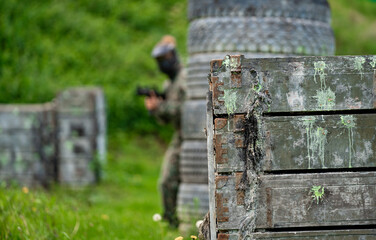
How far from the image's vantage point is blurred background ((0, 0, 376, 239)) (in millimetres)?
11789

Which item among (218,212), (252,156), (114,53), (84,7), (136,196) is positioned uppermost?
(84,7)

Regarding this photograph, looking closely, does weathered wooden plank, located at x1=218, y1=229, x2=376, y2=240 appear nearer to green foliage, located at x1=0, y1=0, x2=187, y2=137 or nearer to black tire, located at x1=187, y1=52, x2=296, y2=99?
black tire, located at x1=187, y1=52, x2=296, y2=99

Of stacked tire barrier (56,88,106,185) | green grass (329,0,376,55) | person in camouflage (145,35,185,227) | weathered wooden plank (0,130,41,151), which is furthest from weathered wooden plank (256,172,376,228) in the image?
green grass (329,0,376,55)

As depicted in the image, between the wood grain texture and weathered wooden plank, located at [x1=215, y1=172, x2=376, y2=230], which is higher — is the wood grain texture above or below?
above

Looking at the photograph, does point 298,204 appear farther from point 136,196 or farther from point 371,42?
point 371,42

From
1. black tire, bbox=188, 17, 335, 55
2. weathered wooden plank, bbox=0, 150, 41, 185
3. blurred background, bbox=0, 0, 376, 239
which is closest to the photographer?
black tire, bbox=188, 17, 335, 55

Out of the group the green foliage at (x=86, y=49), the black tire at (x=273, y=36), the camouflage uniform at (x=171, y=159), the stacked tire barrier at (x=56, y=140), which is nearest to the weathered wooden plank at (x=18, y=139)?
the stacked tire barrier at (x=56, y=140)

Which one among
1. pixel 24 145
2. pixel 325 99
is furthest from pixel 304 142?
pixel 24 145

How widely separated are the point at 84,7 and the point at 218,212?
13.1 metres

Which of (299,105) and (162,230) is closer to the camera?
(299,105)

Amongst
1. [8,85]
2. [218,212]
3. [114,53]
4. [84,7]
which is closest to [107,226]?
[218,212]

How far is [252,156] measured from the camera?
310 cm

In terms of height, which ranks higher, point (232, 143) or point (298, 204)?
point (232, 143)

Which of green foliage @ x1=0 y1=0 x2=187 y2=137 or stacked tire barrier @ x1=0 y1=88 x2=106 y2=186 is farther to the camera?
green foliage @ x1=0 y1=0 x2=187 y2=137
